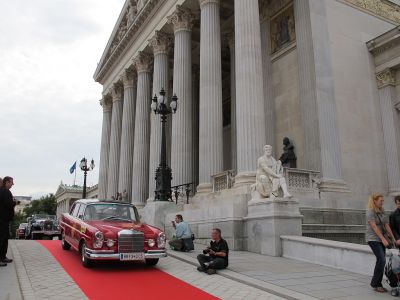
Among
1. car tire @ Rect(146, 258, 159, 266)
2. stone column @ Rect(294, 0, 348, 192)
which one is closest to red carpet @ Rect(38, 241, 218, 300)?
car tire @ Rect(146, 258, 159, 266)

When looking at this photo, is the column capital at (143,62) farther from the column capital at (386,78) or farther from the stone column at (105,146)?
the column capital at (386,78)

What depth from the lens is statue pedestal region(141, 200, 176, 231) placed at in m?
18.6

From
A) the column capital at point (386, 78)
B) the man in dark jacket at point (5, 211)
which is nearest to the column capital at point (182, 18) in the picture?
the column capital at point (386, 78)

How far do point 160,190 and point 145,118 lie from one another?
11.8 metres

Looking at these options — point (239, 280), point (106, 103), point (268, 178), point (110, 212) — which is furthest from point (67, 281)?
point (106, 103)

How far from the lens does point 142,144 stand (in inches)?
1161

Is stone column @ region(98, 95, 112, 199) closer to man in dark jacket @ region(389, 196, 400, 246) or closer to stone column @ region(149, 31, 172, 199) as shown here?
stone column @ region(149, 31, 172, 199)

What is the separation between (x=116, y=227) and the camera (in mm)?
10156

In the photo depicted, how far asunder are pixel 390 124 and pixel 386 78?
260cm

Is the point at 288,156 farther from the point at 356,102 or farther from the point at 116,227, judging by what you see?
the point at 116,227

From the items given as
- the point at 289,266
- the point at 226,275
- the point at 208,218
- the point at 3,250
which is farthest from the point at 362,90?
the point at 3,250

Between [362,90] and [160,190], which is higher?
[362,90]

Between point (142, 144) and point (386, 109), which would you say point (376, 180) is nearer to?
point (386, 109)

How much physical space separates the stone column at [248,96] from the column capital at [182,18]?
21.7 ft
